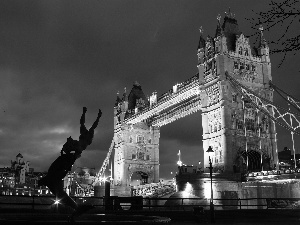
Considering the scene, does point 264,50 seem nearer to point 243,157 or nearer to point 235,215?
point 243,157

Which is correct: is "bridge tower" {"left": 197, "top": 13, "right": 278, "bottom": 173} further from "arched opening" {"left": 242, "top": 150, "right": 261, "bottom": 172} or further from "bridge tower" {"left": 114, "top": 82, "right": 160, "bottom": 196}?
"bridge tower" {"left": 114, "top": 82, "right": 160, "bottom": 196}

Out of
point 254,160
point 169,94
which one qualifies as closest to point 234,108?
point 254,160

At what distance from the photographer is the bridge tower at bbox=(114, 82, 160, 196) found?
79.0m

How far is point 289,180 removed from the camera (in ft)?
135

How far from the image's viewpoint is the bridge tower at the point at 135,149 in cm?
7900

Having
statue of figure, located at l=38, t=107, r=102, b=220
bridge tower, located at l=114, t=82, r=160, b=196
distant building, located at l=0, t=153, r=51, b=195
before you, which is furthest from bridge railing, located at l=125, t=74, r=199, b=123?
statue of figure, located at l=38, t=107, r=102, b=220

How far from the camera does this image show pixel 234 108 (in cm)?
→ 5159

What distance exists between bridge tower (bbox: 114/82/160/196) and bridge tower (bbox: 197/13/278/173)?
27668mm

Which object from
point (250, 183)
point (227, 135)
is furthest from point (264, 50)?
point (250, 183)

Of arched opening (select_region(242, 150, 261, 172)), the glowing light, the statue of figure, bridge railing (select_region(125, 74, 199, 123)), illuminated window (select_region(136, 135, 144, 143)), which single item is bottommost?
the glowing light

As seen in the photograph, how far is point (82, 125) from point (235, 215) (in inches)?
639

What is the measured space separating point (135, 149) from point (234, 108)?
109 ft

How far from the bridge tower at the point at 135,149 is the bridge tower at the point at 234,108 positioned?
2767 cm

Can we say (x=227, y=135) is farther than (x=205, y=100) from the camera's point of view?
No
